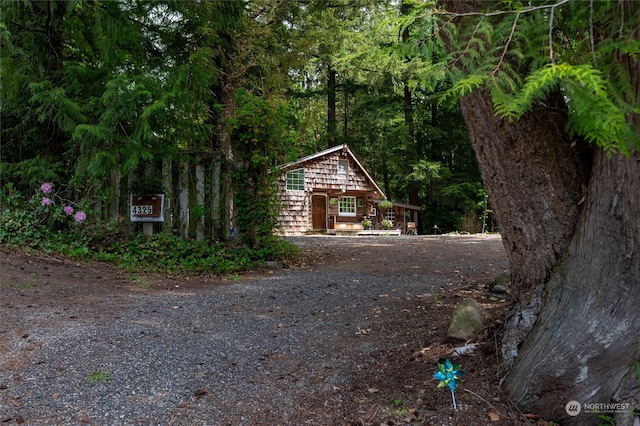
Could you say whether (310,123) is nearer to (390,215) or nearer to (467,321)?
(467,321)

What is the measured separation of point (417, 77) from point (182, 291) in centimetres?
474

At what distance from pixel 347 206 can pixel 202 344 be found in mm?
21547

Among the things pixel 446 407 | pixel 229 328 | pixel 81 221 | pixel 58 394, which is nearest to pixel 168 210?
pixel 81 221

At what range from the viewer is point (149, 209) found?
7805 millimetres

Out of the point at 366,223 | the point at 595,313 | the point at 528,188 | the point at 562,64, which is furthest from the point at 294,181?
the point at 562,64

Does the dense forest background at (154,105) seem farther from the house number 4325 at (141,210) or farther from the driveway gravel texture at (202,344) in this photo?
the driveway gravel texture at (202,344)

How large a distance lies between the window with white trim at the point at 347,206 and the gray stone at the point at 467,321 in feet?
69.2

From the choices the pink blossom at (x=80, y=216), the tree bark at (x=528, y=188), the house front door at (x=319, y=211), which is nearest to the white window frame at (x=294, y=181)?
the house front door at (x=319, y=211)

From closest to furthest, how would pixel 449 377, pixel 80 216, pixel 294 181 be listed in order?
pixel 449 377, pixel 80 216, pixel 294 181

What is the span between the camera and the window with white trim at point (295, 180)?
21.8m

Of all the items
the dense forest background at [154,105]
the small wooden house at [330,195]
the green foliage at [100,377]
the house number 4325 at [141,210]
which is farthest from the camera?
the small wooden house at [330,195]

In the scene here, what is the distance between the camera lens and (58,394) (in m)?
2.62

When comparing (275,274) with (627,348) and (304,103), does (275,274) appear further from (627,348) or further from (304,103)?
(304,103)

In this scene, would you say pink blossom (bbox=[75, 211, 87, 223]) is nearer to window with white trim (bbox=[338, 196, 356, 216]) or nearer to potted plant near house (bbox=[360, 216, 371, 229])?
window with white trim (bbox=[338, 196, 356, 216])
